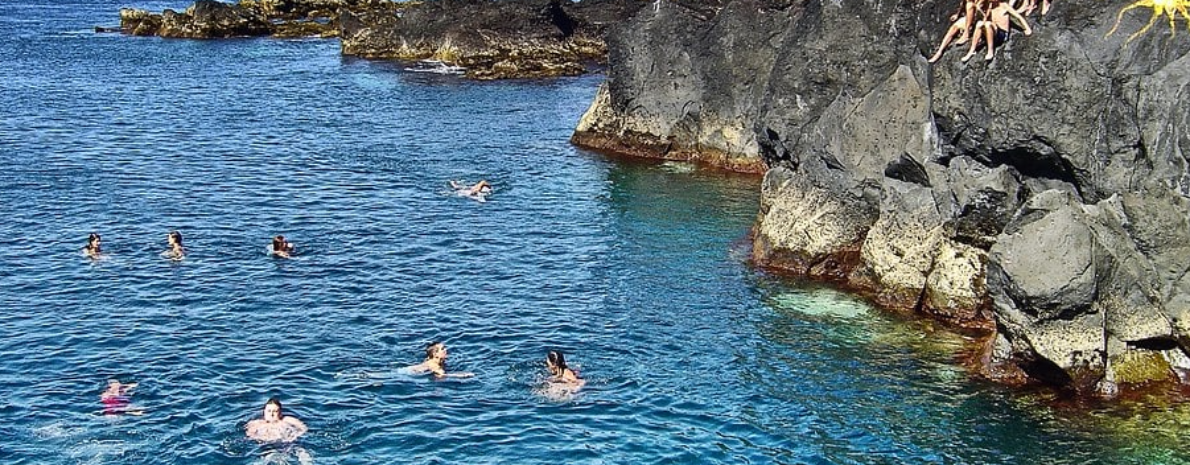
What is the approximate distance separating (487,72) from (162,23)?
41.1m

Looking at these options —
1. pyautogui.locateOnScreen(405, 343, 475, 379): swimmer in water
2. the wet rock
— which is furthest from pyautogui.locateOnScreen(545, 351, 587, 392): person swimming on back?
the wet rock

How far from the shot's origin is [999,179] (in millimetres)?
33656

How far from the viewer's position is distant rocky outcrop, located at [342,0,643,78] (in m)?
92.2

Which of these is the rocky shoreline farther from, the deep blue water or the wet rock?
the deep blue water

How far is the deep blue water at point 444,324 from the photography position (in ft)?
91.8

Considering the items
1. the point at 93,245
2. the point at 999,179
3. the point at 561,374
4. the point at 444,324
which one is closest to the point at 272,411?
the point at 561,374

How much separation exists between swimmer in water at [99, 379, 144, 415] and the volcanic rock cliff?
20394 mm

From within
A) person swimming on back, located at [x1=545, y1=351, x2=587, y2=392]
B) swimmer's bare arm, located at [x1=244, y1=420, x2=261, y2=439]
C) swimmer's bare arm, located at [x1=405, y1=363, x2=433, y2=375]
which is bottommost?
swimmer's bare arm, located at [x1=244, y1=420, x2=261, y2=439]

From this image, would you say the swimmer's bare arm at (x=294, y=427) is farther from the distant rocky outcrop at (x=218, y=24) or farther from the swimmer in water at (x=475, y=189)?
the distant rocky outcrop at (x=218, y=24)

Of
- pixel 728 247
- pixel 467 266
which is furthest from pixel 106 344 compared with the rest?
pixel 728 247

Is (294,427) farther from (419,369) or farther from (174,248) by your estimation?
(174,248)

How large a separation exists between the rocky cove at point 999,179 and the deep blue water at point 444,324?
57.3 inches

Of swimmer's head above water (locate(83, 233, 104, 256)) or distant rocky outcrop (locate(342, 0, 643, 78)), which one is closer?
swimmer's head above water (locate(83, 233, 104, 256))

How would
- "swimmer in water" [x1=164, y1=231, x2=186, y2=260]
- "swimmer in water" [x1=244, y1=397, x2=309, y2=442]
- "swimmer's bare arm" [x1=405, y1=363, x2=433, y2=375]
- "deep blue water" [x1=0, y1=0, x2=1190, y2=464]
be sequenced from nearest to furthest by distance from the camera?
"swimmer in water" [x1=244, y1=397, x2=309, y2=442] < "deep blue water" [x1=0, y1=0, x2=1190, y2=464] < "swimmer's bare arm" [x1=405, y1=363, x2=433, y2=375] < "swimmer in water" [x1=164, y1=231, x2=186, y2=260]
